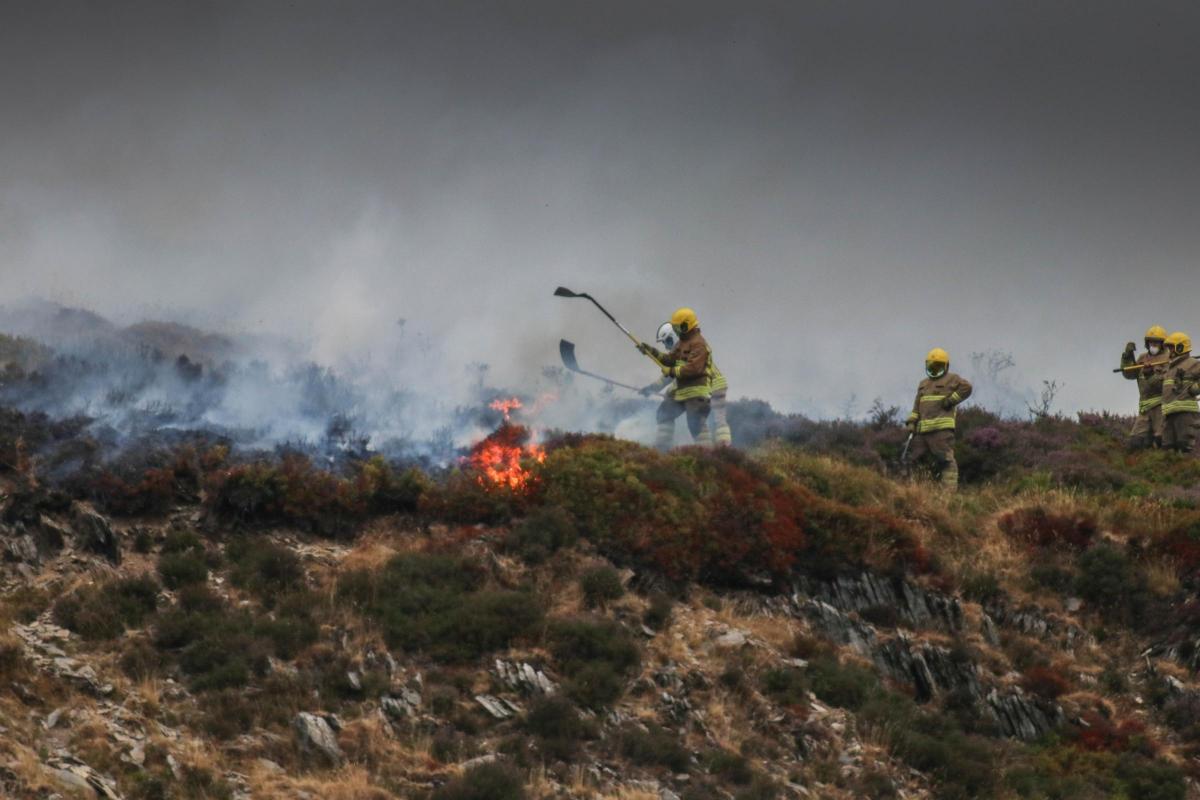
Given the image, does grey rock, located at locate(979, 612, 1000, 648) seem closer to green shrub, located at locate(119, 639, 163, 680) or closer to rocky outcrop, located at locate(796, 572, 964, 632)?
rocky outcrop, located at locate(796, 572, 964, 632)

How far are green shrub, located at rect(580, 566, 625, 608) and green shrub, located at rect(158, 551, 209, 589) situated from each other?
524cm

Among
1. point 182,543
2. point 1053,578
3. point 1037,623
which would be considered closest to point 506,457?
point 182,543

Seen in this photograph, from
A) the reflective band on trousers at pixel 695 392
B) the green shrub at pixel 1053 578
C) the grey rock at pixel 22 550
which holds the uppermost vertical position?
the reflective band on trousers at pixel 695 392

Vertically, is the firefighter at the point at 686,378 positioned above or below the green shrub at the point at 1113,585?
above

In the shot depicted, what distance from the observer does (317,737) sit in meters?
14.5

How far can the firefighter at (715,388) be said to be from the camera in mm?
24672

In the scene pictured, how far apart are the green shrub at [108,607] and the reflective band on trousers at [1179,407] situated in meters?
21.4

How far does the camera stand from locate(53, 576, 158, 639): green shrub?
51.9ft

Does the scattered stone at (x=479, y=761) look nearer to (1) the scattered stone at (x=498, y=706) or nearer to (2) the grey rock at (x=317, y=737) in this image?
(1) the scattered stone at (x=498, y=706)

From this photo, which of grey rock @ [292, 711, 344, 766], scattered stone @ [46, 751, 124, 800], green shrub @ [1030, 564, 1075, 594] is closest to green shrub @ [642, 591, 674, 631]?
grey rock @ [292, 711, 344, 766]

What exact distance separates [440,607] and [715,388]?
897 cm

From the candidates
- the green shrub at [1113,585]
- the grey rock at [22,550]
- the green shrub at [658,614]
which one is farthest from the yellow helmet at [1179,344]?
the grey rock at [22,550]

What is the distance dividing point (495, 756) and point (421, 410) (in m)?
12.0

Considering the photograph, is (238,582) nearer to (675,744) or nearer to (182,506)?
(182,506)
